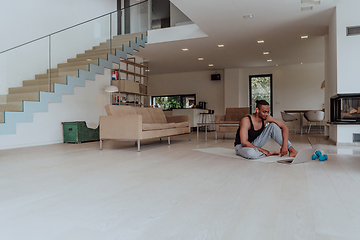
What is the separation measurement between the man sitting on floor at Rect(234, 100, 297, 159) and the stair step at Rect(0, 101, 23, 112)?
3.98 m

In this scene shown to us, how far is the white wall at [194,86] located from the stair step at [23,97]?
823cm

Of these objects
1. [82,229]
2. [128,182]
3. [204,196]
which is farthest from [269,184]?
[82,229]

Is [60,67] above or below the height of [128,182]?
above

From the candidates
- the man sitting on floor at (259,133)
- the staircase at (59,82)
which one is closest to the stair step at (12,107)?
the staircase at (59,82)

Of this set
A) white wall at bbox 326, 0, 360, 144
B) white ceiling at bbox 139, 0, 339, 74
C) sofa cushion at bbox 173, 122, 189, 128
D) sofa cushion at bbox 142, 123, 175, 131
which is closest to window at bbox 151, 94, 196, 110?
white ceiling at bbox 139, 0, 339, 74

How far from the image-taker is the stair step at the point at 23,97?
4.95 meters

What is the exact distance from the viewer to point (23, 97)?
5180 millimetres

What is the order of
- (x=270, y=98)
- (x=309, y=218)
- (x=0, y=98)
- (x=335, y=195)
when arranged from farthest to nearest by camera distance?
(x=270, y=98)
(x=0, y=98)
(x=335, y=195)
(x=309, y=218)

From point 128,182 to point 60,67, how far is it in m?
4.74

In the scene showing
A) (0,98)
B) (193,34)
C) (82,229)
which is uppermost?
(193,34)

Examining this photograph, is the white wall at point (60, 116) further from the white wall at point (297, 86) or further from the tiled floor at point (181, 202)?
the white wall at point (297, 86)

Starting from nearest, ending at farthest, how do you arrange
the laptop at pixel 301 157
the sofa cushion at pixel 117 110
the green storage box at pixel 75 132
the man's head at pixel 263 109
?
1. the laptop at pixel 301 157
2. the man's head at pixel 263 109
3. the sofa cushion at pixel 117 110
4. the green storage box at pixel 75 132

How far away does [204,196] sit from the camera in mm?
1912

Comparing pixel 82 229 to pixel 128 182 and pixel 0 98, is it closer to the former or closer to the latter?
pixel 128 182
